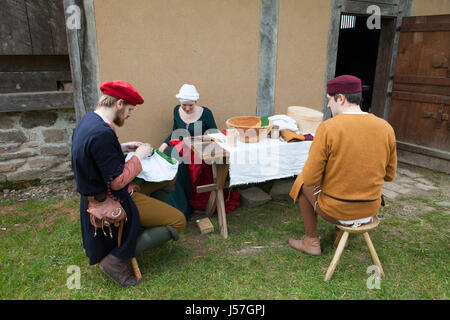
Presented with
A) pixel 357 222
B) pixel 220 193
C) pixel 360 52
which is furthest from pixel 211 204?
pixel 360 52

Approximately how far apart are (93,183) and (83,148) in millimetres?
260

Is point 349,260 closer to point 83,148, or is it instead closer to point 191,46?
point 83,148

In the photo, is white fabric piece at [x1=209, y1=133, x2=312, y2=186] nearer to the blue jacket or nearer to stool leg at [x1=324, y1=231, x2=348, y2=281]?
stool leg at [x1=324, y1=231, x2=348, y2=281]

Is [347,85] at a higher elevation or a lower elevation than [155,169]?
higher

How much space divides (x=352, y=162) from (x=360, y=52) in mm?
8595

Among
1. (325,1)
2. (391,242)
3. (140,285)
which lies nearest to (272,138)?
(391,242)

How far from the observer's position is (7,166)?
4270 millimetres

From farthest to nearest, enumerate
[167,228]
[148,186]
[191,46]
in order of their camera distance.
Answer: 1. [191,46]
2. [148,186]
3. [167,228]

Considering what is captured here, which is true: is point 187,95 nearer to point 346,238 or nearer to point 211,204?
point 211,204

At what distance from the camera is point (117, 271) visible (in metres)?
2.51

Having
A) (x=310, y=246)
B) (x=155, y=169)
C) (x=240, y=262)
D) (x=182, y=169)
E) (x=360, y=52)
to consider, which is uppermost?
(x=360, y=52)

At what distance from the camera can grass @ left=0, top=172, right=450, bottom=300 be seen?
8.44 feet

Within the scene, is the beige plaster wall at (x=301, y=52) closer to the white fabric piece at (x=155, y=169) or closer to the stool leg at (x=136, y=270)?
the white fabric piece at (x=155, y=169)

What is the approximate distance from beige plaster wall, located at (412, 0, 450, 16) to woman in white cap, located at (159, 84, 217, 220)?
4.34 metres
